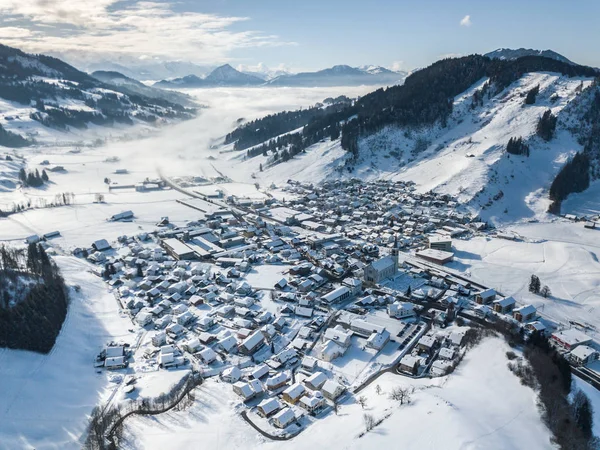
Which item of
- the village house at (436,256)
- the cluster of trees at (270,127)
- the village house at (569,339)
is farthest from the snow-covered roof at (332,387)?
the cluster of trees at (270,127)

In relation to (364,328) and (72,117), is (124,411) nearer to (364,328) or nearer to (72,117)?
(364,328)

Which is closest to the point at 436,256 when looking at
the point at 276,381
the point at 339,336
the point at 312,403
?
the point at 339,336

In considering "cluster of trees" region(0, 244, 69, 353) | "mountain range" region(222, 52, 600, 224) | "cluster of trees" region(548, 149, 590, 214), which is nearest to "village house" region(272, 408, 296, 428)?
"cluster of trees" region(0, 244, 69, 353)

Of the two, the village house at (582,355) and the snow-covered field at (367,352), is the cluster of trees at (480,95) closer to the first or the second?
the snow-covered field at (367,352)

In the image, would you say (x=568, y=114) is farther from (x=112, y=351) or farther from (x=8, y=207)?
(x=8, y=207)

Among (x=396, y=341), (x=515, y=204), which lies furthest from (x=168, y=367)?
(x=515, y=204)
